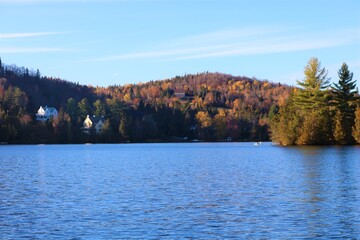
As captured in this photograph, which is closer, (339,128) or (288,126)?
(339,128)

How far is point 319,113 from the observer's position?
120 metres

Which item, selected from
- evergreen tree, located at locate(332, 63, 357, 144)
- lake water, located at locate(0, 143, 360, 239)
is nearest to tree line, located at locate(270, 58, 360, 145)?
evergreen tree, located at locate(332, 63, 357, 144)

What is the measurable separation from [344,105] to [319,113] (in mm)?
6879

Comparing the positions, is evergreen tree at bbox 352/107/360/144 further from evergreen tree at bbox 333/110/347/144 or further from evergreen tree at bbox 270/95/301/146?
evergreen tree at bbox 270/95/301/146

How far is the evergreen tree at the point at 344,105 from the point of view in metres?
118

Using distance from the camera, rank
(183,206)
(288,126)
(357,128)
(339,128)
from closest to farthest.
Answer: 1. (183,206)
2. (357,128)
3. (339,128)
4. (288,126)

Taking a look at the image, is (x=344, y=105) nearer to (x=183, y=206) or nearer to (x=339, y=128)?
(x=339, y=128)

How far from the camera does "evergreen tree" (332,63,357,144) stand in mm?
118250

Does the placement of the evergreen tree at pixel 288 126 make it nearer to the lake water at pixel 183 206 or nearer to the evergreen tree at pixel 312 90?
the evergreen tree at pixel 312 90

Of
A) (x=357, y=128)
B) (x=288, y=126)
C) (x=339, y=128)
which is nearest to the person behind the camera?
(x=357, y=128)

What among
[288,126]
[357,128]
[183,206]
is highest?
[288,126]

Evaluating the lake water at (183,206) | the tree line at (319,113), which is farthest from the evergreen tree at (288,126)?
the lake water at (183,206)

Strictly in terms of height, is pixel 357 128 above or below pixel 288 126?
below

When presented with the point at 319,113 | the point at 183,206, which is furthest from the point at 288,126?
the point at 183,206
